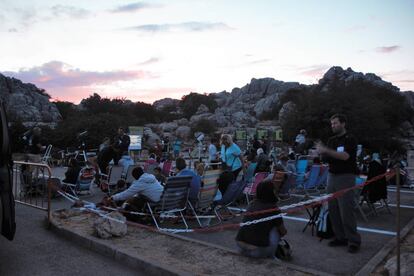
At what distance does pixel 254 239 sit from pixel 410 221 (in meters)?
4.24

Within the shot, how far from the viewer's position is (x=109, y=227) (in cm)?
634

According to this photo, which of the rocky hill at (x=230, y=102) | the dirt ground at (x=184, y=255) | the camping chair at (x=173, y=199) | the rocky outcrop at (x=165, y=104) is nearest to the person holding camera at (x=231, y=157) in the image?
the camping chair at (x=173, y=199)

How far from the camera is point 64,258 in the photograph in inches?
220

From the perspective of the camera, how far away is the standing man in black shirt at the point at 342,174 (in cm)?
582

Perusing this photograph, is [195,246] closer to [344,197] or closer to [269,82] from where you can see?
[344,197]

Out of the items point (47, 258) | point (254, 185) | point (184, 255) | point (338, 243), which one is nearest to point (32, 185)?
point (47, 258)

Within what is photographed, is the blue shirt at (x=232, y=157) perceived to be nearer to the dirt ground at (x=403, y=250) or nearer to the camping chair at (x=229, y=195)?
the camping chair at (x=229, y=195)

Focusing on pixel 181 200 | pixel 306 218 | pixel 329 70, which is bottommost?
pixel 306 218

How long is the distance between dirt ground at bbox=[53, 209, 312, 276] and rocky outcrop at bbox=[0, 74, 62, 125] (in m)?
44.1

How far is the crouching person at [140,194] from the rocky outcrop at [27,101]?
43110mm

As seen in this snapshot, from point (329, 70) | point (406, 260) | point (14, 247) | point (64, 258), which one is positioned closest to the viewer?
point (406, 260)

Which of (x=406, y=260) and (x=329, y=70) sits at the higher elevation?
(x=329, y=70)

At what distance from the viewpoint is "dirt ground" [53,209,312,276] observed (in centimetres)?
488

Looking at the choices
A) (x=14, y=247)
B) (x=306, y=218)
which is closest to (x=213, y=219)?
(x=306, y=218)
